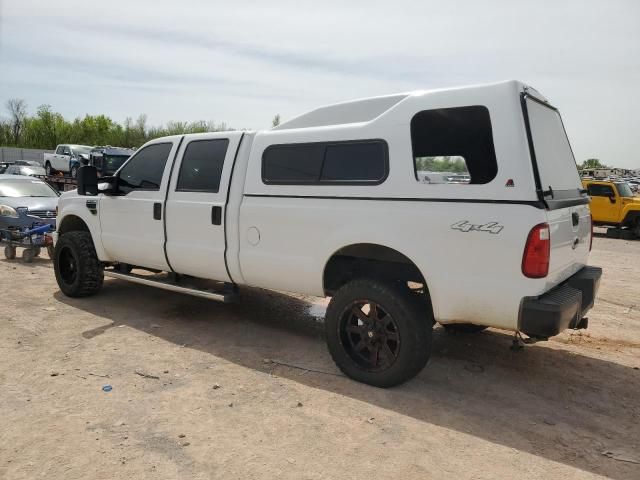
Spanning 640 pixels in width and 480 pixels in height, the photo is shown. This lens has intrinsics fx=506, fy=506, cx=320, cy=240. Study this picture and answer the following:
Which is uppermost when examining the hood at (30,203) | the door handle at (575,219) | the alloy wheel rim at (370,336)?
the door handle at (575,219)

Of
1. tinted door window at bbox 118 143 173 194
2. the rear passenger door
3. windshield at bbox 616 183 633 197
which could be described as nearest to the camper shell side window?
the rear passenger door

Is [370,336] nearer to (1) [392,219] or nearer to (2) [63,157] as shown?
(1) [392,219]

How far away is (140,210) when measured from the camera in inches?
227

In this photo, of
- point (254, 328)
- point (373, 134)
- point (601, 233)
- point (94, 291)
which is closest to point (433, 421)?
point (373, 134)

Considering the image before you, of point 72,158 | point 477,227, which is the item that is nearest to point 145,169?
point 477,227

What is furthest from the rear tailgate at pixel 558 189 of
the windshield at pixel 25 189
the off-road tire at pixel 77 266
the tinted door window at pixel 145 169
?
the windshield at pixel 25 189

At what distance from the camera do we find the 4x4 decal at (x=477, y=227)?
342 cm

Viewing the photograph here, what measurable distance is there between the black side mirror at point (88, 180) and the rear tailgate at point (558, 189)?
4797 millimetres

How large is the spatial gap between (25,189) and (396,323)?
1063 cm

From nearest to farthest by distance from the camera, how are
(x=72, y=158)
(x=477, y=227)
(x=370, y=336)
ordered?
(x=477, y=227) < (x=370, y=336) < (x=72, y=158)

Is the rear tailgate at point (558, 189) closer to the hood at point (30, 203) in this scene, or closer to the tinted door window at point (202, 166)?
the tinted door window at point (202, 166)

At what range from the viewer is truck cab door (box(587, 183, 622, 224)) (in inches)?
665

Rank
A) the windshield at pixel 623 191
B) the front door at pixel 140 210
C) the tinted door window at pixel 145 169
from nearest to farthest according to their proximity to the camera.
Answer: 1. the front door at pixel 140 210
2. the tinted door window at pixel 145 169
3. the windshield at pixel 623 191

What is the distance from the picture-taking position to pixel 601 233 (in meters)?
18.4
